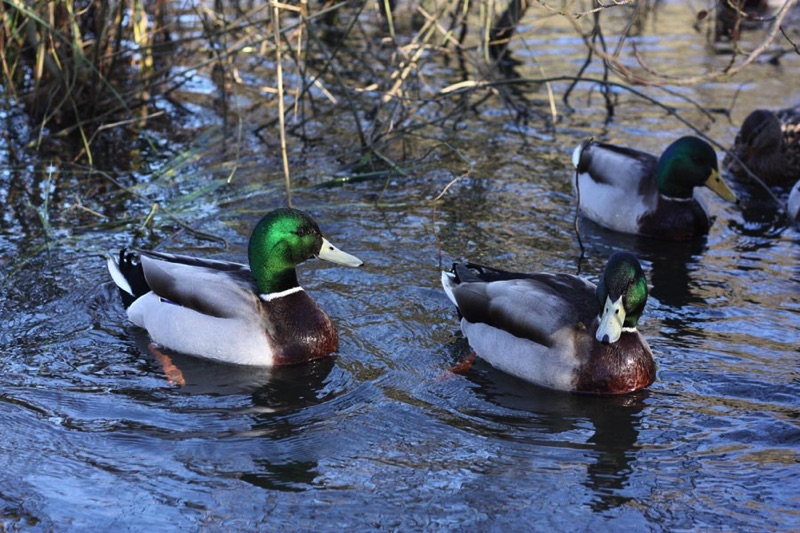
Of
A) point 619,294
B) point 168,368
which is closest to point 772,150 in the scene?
point 619,294

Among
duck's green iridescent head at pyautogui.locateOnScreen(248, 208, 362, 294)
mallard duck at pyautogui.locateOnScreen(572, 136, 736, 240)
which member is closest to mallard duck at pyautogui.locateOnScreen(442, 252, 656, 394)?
duck's green iridescent head at pyautogui.locateOnScreen(248, 208, 362, 294)

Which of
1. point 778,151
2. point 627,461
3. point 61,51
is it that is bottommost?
point 627,461

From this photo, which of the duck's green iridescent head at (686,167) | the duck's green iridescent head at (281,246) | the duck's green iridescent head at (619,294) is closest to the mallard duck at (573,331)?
the duck's green iridescent head at (619,294)

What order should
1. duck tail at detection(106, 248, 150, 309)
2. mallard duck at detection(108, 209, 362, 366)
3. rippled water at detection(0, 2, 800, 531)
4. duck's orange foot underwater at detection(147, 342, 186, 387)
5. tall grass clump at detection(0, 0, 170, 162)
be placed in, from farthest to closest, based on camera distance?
tall grass clump at detection(0, 0, 170, 162), duck tail at detection(106, 248, 150, 309), mallard duck at detection(108, 209, 362, 366), duck's orange foot underwater at detection(147, 342, 186, 387), rippled water at detection(0, 2, 800, 531)

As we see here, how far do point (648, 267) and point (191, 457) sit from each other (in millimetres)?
3876

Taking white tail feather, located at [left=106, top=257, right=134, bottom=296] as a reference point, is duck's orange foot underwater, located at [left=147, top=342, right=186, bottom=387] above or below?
below

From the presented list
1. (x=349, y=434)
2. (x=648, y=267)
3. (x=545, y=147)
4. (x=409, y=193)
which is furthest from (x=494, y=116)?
(x=349, y=434)

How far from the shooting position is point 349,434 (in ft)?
17.3

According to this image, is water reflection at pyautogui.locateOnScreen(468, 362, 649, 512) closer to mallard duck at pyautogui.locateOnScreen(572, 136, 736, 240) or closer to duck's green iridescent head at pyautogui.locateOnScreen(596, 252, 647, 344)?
duck's green iridescent head at pyautogui.locateOnScreen(596, 252, 647, 344)

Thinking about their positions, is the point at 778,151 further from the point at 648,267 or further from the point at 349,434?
the point at 349,434

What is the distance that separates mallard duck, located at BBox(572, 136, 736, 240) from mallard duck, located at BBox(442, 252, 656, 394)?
8.01 ft

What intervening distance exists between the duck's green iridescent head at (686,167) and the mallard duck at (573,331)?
8.63 ft

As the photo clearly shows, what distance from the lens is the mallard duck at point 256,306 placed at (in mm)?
6070

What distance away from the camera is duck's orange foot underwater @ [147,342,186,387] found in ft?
19.2
